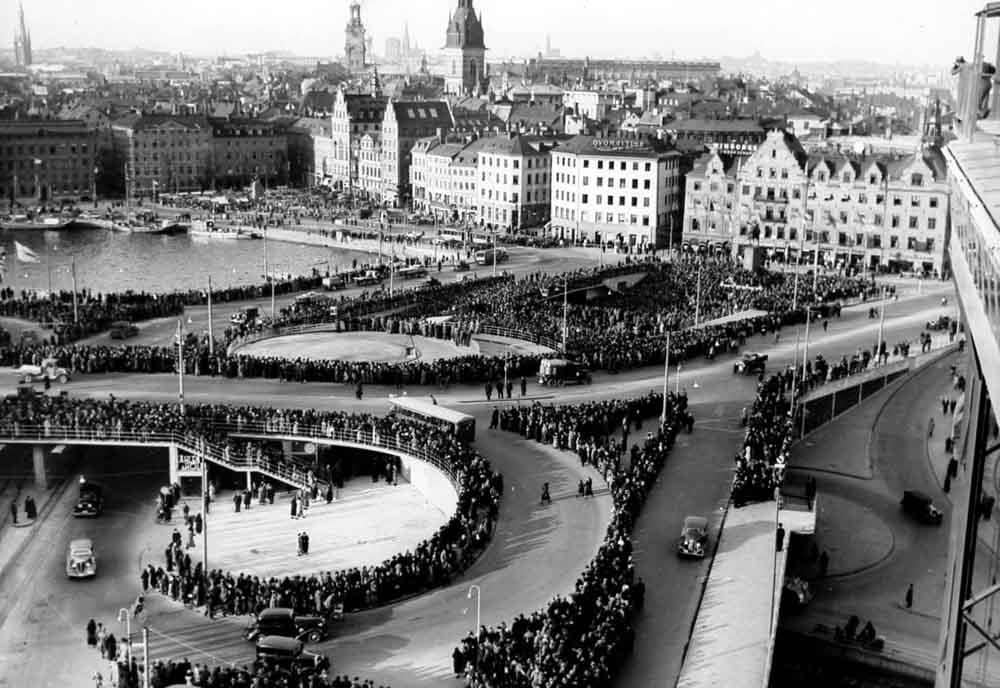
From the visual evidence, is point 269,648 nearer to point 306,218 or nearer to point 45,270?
point 45,270

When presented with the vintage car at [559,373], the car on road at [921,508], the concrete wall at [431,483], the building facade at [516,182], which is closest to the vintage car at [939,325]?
the vintage car at [559,373]

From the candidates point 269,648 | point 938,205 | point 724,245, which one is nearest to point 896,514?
point 269,648

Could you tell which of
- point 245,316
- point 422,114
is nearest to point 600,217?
point 422,114

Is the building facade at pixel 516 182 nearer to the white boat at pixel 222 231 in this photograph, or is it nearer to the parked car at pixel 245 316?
the white boat at pixel 222 231

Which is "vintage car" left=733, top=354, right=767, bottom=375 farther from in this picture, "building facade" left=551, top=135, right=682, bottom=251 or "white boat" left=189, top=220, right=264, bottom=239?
"white boat" left=189, top=220, right=264, bottom=239

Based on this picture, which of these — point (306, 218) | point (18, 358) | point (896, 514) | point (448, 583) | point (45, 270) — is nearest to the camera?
point (448, 583)

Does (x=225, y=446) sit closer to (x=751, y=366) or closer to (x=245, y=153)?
(x=751, y=366)
